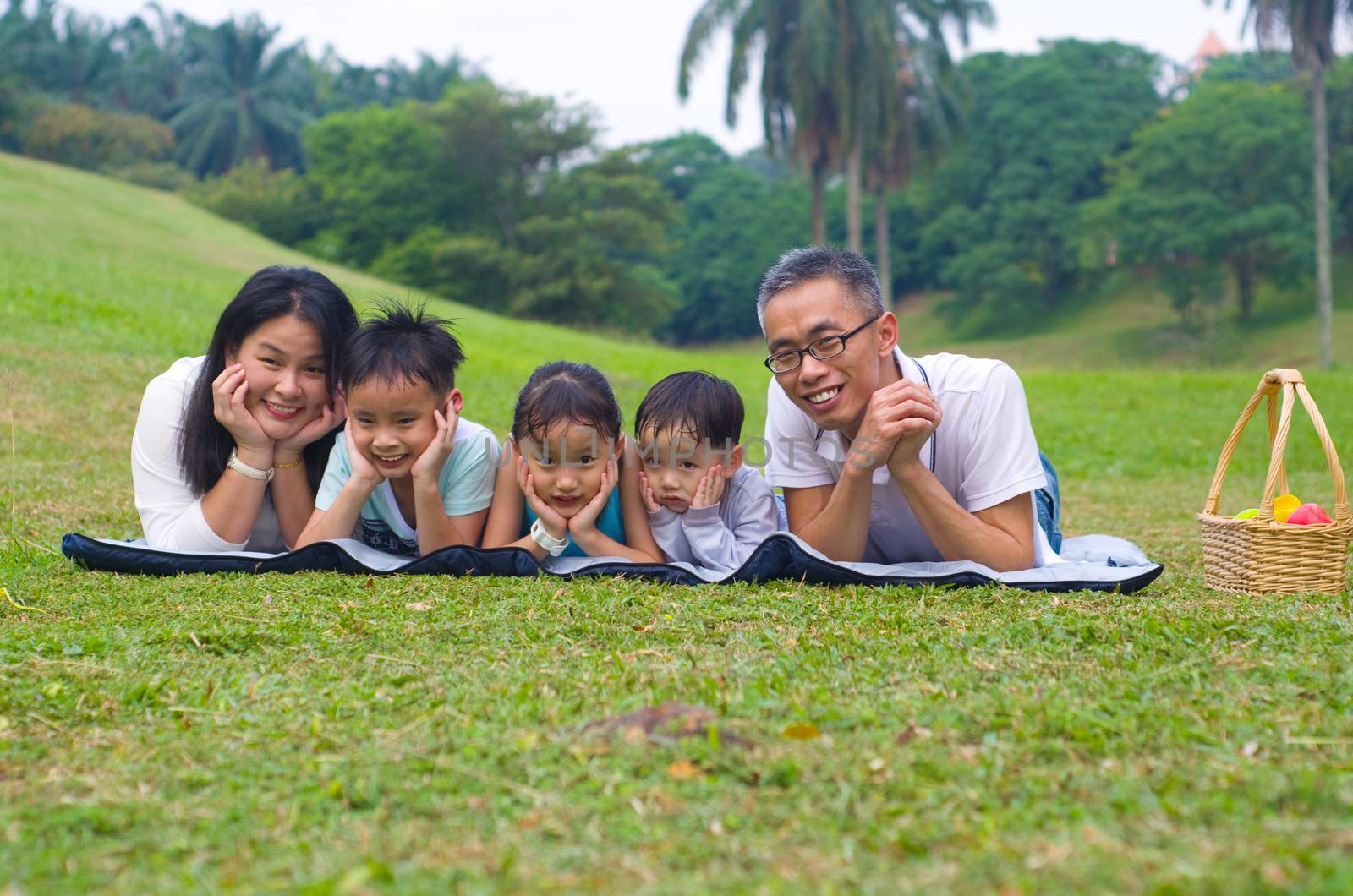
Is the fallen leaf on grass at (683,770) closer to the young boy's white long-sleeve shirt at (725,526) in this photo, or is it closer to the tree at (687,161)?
the young boy's white long-sleeve shirt at (725,526)

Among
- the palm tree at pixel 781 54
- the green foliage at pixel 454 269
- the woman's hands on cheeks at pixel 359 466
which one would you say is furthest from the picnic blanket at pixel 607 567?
the green foliage at pixel 454 269

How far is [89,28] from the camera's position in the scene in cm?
5175

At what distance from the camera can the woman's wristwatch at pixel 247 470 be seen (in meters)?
4.22

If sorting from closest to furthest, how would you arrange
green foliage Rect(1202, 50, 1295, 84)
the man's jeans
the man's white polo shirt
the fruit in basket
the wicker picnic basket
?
the wicker picnic basket, the man's white polo shirt, the fruit in basket, the man's jeans, green foliage Rect(1202, 50, 1295, 84)

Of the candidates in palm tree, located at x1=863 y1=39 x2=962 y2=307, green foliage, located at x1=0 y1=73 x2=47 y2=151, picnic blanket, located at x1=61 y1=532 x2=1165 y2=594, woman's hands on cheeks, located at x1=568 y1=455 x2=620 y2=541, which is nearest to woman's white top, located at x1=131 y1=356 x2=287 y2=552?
picnic blanket, located at x1=61 y1=532 x2=1165 y2=594

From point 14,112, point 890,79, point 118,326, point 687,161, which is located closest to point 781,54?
point 890,79

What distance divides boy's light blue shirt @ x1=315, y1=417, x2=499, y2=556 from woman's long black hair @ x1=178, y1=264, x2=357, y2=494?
241mm

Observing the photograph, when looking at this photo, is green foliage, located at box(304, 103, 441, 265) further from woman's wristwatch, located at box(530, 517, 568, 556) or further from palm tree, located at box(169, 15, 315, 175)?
woman's wristwatch, located at box(530, 517, 568, 556)

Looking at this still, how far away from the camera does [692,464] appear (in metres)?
4.41

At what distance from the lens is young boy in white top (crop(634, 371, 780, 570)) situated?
434 centimetres

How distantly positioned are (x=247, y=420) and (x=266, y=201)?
134ft

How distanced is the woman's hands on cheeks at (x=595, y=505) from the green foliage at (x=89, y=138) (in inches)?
1652

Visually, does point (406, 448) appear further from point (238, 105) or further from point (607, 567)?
point (238, 105)

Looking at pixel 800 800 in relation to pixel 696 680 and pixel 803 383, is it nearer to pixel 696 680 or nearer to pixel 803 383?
pixel 696 680
